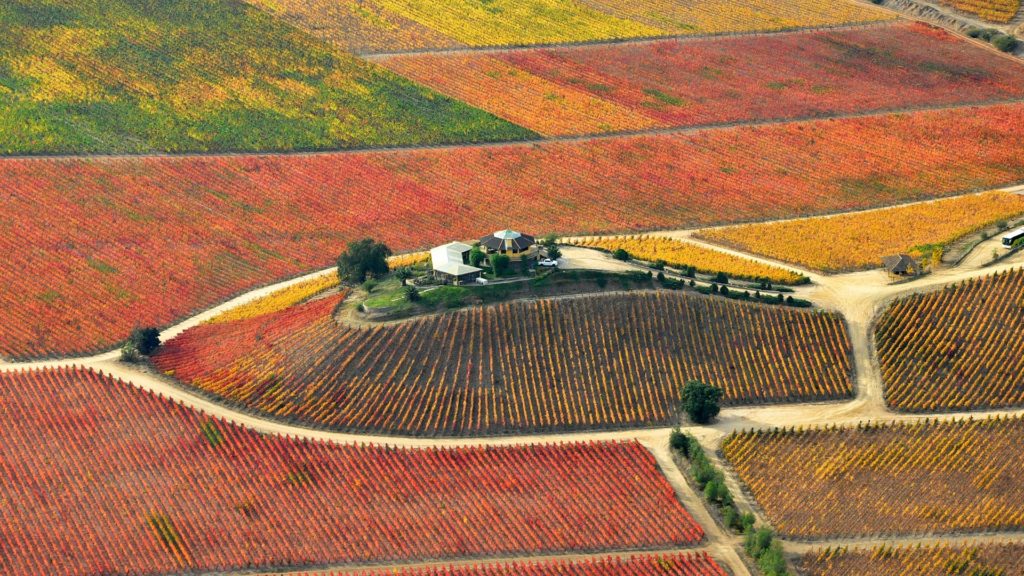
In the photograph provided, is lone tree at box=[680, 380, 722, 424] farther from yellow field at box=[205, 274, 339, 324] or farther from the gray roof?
yellow field at box=[205, 274, 339, 324]

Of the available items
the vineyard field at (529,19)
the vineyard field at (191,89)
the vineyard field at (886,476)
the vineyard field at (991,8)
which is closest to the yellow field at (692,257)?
the vineyard field at (886,476)

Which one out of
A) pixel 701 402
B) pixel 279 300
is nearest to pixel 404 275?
pixel 279 300

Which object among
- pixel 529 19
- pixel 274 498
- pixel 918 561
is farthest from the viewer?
pixel 529 19

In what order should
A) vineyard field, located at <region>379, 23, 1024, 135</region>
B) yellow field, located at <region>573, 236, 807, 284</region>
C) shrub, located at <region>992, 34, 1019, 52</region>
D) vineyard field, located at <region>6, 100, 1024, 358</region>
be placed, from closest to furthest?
yellow field, located at <region>573, 236, 807, 284</region>, vineyard field, located at <region>6, 100, 1024, 358</region>, vineyard field, located at <region>379, 23, 1024, 135</region>, shrub, located at <region>992, 34, 1019, 52</region>

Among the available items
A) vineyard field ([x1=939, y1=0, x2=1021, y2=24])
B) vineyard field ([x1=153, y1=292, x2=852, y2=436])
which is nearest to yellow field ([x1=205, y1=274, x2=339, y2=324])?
vineyard field ([x1=153, y1=292, x2=852, y2=436])

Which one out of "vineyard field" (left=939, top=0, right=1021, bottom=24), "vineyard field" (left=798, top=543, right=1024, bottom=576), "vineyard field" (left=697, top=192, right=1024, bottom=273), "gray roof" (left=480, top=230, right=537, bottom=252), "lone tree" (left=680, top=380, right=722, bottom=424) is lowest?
"vineyard field" (left=798, top=543, right=1024, bottom=576)

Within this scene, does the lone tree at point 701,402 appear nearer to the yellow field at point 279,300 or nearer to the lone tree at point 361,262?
the lone tree at point 361,262

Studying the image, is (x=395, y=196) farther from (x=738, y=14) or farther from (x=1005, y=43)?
(x=1005, y=43)
